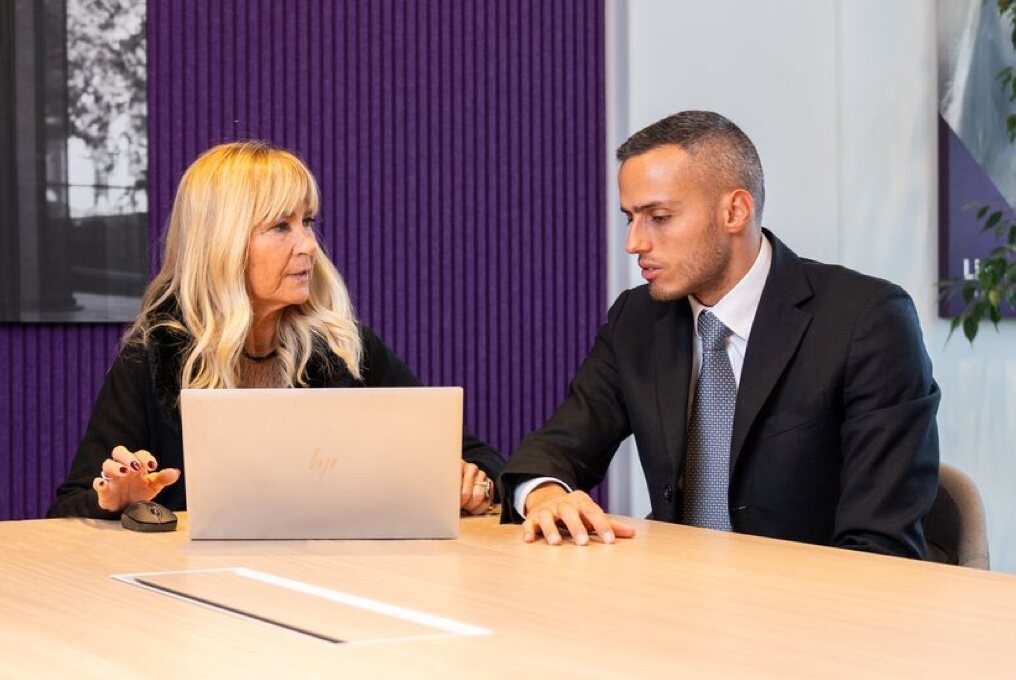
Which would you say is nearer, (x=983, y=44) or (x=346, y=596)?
(x=346, y=596)

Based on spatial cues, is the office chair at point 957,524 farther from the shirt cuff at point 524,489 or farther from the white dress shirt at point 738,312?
the shirt cuff at point 524,489

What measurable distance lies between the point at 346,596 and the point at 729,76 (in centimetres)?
386

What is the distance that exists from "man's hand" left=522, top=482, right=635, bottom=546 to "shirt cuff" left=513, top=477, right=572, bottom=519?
178 mm

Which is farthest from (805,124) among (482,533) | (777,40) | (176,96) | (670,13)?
(482,533)

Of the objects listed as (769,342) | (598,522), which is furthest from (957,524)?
(598,522)

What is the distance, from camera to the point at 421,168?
191 inches

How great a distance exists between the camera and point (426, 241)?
4.88 metres

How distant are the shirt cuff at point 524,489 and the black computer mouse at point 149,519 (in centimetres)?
55

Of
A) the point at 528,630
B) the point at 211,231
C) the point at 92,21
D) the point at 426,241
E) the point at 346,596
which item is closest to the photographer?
the point at 528,630

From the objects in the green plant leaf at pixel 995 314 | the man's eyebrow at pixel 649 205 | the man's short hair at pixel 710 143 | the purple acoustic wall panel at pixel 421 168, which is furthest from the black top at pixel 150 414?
the green plant leaf at pixel 995 314

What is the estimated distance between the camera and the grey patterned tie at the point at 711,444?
8.14 ft

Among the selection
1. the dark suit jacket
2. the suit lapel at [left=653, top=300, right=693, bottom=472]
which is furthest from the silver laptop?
the suit lapel at [left=653, top=300, right=693, bottom=472]

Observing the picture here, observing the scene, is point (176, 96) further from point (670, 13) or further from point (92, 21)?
point (670, 13)

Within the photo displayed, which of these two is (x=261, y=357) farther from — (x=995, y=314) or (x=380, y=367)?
(x=995, y=314)
